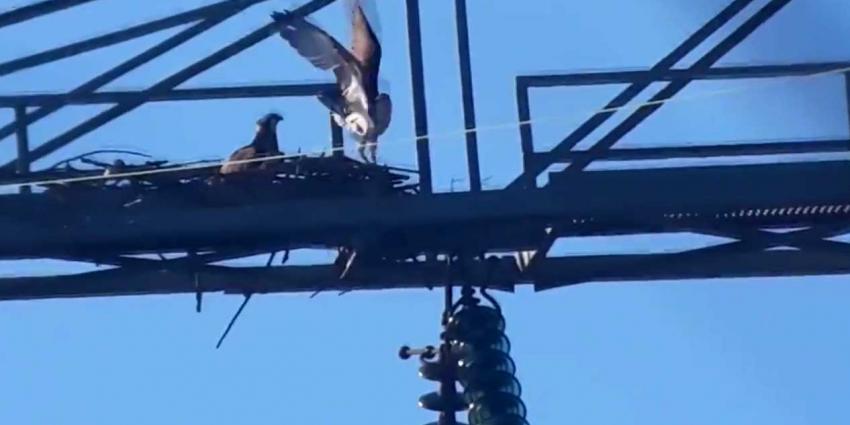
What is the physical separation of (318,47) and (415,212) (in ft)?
4.09

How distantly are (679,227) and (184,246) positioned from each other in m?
2.00

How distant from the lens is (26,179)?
938cm

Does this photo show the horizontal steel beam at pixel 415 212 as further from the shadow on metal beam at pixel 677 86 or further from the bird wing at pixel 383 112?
the bird wing at pixel 383 112

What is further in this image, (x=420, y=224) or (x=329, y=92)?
(x=329, y=92)

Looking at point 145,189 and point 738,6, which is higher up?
point 738,6

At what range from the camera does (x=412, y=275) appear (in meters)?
9.52

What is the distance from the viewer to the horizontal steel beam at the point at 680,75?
9.42 meters

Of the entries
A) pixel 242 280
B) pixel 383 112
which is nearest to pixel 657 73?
pixel 383 112

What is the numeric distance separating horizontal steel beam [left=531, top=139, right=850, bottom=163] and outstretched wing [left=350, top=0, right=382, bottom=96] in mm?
1052

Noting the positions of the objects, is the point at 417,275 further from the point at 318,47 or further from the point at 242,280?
the point at 318,47

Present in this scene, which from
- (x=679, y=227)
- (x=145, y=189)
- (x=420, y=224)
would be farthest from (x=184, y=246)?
(x=679, y=227)

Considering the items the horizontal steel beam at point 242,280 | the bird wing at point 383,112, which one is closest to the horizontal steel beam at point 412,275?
the horizontal steel beam at point 242,280

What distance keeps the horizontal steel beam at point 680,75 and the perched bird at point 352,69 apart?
828 millimetres

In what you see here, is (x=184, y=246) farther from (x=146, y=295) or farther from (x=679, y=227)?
(x=679, y=227)
